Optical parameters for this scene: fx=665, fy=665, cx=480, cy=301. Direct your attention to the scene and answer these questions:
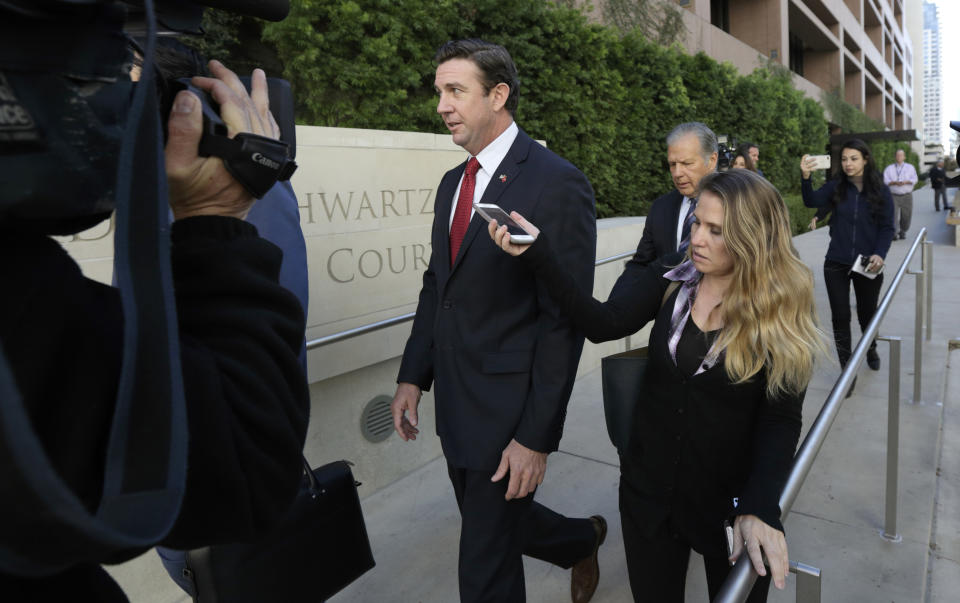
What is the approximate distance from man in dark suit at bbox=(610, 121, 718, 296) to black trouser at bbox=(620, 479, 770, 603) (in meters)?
1.47

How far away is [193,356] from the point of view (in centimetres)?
64

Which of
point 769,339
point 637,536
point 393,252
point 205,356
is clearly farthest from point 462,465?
point 393,252

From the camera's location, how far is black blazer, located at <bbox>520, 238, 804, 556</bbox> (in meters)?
1.84

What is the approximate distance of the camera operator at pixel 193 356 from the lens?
0.54 meters

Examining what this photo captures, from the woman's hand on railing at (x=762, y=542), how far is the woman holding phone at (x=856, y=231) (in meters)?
4.09

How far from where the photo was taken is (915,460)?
157 inches

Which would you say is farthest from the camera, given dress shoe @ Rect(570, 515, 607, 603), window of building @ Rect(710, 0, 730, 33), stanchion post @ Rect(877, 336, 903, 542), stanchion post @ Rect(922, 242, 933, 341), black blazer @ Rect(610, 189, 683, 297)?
window of building @ Rect(710, 0, 730, 33)

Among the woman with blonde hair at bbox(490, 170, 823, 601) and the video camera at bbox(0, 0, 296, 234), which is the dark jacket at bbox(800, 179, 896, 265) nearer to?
the woman with blonde hair at bbox(490, 170, 823, 601)

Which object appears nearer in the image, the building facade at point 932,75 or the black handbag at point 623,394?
the black handbag at point 623,394

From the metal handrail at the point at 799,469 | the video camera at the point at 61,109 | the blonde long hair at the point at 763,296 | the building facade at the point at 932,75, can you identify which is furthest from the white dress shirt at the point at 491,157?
the building facade at the point at 932,75

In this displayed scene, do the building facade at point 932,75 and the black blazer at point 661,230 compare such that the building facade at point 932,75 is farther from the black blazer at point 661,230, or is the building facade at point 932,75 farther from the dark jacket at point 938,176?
the black blazer at point 661,230

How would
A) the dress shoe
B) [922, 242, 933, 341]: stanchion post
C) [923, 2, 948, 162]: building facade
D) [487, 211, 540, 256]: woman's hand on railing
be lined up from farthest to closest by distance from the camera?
[923, 2, 948, 162]: building facade
[922, 242, 933, 341]: stanchion post
the dress shoe
[487, 211, 540, 256]: woman's hand on railing

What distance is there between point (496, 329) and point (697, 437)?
2.17 feet

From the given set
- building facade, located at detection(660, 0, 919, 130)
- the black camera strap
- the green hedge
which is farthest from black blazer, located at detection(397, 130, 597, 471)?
building facade, located at detection(660, 0, 919, 130)
